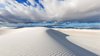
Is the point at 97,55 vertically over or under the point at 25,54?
under

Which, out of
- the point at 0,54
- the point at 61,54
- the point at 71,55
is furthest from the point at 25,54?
the point at 71,55

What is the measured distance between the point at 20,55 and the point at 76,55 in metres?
3.63

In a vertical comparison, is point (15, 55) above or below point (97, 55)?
above

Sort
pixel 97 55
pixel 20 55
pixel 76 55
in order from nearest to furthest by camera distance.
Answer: pixel 20 55, pixel 76 55, pixel 97 55

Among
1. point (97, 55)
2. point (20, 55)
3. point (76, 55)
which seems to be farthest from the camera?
point (97, 55)

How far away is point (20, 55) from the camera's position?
9.74 metres

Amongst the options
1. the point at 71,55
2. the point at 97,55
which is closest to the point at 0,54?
the point at 71,55

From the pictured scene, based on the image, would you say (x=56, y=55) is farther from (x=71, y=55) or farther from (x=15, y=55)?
(x=15, y=55)

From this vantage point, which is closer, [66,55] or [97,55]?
[66,55]

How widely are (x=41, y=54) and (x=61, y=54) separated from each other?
130cm

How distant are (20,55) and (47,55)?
5.42 feet

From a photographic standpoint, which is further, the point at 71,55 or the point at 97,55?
the point at 97,55

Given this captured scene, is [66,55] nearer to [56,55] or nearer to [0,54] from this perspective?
[56,55]

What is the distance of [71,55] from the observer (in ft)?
33.9
